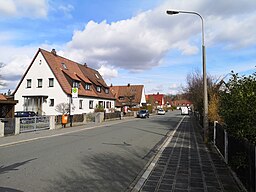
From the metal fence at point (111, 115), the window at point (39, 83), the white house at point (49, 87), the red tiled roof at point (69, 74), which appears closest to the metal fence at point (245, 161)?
the metal fence at point (111, 115)

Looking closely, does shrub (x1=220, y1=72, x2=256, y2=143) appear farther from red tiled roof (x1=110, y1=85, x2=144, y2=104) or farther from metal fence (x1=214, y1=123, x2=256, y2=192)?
red tiled roof (x1=110, y1=85, x2=144, y2=104)

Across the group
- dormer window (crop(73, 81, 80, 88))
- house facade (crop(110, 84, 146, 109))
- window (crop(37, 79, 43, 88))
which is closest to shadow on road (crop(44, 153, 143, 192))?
dormer window (crop(73, 81, 80, 88))

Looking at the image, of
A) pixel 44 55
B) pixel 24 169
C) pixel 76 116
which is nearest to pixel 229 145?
pixel 24 169

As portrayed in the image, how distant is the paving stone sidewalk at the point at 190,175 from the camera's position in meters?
6.26

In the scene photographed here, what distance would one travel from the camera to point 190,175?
7.41 meters

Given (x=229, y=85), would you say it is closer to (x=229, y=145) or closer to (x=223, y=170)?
(x=229, y=145)

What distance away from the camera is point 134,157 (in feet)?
33.6

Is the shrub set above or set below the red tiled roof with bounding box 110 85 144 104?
below

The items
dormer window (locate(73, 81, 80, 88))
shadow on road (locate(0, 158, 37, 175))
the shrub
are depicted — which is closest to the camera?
the shrub

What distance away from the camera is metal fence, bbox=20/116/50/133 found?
20.0 metres

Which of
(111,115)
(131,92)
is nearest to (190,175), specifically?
(111,115)

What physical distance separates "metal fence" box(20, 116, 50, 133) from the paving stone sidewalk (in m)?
12.6

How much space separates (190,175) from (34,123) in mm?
16436

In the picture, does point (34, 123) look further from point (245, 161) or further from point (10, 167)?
point (245, 161)
